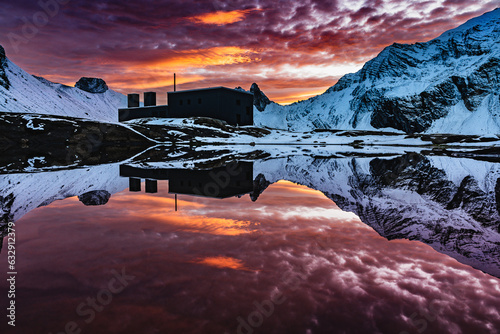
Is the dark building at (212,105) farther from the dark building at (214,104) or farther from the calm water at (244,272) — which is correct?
the calm water at (244,272)

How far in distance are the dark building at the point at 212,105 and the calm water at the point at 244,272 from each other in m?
54.2

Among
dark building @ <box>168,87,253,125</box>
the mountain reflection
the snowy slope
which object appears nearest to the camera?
the mountain reflection

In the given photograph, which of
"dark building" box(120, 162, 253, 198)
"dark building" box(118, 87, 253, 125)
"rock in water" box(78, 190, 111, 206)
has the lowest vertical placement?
"rock in water" box(78, 190, 111, 206)

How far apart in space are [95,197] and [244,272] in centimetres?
660

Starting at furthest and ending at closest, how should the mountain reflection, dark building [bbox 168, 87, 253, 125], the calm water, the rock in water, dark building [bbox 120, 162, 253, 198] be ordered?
dark building [bbox 168, 87, 253, 125]
dark building [bbox 120, 162, 253, 198]
the rock in water
the mountain reflection
the calm water

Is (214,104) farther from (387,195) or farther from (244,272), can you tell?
(244,272)

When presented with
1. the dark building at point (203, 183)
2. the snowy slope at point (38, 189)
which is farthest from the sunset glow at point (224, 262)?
the dark building at point (203, 183)

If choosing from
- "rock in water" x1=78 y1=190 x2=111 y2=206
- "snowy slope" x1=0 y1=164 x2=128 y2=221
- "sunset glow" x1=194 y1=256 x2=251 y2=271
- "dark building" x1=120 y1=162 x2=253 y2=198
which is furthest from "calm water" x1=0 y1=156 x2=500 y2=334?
"dark building" x1=120 y1=162 x2=253 y2=198

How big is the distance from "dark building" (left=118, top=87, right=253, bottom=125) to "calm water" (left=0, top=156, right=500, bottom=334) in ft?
178

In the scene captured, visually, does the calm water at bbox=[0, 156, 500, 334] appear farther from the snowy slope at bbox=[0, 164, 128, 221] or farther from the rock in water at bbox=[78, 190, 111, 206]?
the rock in water at bbox=[78, 190, 111, 206]

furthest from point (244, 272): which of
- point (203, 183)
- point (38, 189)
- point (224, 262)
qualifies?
point (38, 189)

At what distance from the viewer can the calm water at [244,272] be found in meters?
3.05

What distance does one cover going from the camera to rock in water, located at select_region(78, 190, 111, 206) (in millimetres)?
8437

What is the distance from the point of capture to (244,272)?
13.3 ft
